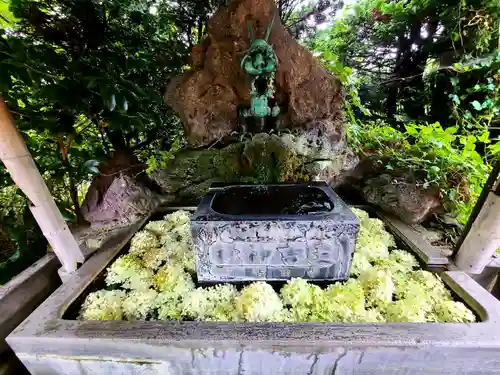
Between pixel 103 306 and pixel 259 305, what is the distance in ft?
3.23

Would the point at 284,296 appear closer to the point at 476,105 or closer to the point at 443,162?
the point at 443,162

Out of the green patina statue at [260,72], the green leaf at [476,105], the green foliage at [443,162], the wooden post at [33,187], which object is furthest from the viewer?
the green leaf at [476,105]

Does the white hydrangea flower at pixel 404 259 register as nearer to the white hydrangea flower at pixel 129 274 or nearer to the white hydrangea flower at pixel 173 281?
the white hydrangea flower at pixel 173 281

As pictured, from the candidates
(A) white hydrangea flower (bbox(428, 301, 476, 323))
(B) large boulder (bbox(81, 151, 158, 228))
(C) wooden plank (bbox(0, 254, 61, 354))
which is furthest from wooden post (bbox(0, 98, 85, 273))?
(A) white hydrangea flower (bbox(428, 301, 476, 323))

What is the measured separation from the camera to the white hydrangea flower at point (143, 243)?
6.98 feet

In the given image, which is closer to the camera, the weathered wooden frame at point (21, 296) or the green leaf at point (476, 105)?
the weathered wooden frame at point (21, 296)

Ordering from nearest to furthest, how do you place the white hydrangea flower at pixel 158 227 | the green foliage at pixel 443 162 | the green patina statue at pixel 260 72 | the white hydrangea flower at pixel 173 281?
the white hydrangea flower at pixel 173 281 → the green patina statue at pixel 260 72 → the green foliage at pixel 443 162 → the white hydrangea flower at pixel 158 227

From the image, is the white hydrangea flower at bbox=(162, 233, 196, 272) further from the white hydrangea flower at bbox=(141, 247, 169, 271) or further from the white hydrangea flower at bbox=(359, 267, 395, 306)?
the white hydrangea flower at bbox=(359, 267, 395, 306)

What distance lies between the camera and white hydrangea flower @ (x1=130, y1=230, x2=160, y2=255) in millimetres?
2127

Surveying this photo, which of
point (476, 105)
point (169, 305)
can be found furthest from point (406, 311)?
point (476, 105)

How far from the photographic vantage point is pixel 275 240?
1666mm

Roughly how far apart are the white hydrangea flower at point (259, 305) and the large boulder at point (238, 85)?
5.65 feet

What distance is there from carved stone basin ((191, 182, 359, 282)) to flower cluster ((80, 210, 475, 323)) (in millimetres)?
107

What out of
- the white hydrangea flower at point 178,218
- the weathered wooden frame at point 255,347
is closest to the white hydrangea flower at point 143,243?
the white hydrangea flower at point 178,218
